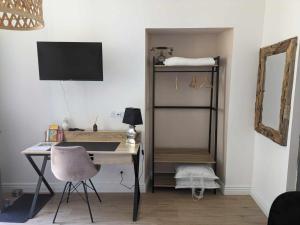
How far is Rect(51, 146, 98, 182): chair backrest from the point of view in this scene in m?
2.27

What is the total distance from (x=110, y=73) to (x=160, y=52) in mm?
792

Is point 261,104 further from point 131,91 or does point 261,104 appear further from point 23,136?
point 23,136

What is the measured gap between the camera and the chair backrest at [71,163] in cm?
227

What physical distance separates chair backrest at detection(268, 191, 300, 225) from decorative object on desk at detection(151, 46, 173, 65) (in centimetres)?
206

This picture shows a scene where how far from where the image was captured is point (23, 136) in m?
3.04

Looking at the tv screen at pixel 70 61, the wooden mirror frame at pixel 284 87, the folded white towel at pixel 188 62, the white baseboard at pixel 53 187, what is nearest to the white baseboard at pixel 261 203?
the wooden mirror frame at pixel 284 87

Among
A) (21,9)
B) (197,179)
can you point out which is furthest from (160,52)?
(21,9)

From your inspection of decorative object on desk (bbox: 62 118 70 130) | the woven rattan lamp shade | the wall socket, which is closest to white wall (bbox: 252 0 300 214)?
the wall socket

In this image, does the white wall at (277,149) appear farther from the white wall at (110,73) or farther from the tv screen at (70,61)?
the tv screen at (70,61)

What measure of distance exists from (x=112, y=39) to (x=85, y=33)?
33 centimetres

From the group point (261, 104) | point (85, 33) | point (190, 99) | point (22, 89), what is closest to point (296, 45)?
point (261, 104)

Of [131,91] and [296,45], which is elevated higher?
[296,45]

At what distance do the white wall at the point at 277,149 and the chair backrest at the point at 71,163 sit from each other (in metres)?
1.87

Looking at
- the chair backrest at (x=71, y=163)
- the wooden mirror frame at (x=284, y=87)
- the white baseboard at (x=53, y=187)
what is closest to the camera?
the wooden mirror frame at (x=284, y=87)
